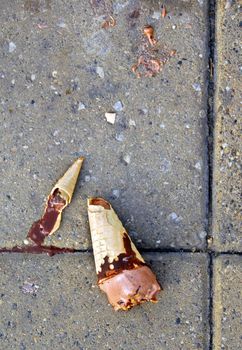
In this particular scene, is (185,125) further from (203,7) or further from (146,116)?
(203,7)

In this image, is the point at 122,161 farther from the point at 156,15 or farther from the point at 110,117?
the point at 156,15

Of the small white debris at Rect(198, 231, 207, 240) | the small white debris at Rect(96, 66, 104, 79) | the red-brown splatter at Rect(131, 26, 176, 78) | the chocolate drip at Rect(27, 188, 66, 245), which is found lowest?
the small white debris at Rect(198, 231, 207, 240)

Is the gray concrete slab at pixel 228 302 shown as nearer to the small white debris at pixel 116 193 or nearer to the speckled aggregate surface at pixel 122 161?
the speckled aggregate surface at pixel 122 161

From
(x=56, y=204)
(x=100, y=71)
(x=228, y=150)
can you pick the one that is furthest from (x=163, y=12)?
(x=56, y=204)

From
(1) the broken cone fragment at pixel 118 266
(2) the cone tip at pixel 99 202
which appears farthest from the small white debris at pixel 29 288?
(2) the cone tip at pixel 99 202

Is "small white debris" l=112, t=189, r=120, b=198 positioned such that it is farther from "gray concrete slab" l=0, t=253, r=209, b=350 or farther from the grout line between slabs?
the grout line between slabs

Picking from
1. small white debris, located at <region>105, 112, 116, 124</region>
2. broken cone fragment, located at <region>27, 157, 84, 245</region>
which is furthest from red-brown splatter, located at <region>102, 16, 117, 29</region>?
broken cone fragment, located at <region>27, 157, 84, 245</region>
